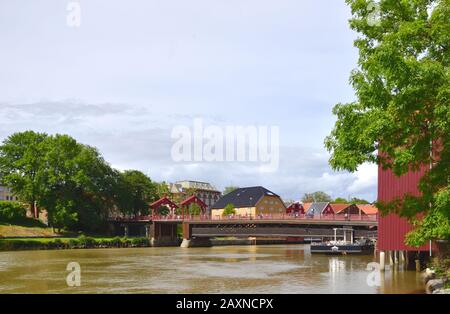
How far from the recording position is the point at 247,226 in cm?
8444

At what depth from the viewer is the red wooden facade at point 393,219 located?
37250 millimetres

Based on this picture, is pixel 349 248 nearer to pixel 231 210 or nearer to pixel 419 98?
pixel 419 98

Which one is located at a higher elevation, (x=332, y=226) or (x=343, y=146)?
(x=343, y=146)

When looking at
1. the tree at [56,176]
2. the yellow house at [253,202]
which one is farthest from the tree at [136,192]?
the yellow house at [253,202]

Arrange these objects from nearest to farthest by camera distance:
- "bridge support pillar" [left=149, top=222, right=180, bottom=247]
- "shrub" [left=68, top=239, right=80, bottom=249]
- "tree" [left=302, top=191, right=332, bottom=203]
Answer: "shrub" [left=68, top=239, right=80, bottom=249], "bridge support pillar" [left=149, top=222, right=180, bottom=247], "tree" [left=302, top=191, right=332, bottom=203]

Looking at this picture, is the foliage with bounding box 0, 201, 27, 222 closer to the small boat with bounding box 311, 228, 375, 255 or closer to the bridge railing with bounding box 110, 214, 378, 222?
the bridge railing with bounding box 110, 214, 378, 222

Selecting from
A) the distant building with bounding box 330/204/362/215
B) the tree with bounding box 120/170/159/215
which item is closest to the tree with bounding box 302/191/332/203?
the distant building with bounding box 330/204/362/215

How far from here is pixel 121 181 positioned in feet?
321

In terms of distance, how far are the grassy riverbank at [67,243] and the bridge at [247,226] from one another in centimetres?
612

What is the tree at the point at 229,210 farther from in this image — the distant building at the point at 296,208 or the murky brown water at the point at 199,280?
the murky brown water at the point at 199,280

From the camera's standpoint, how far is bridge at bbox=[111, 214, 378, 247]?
71.0 meters

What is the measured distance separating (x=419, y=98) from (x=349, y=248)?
162 feet
